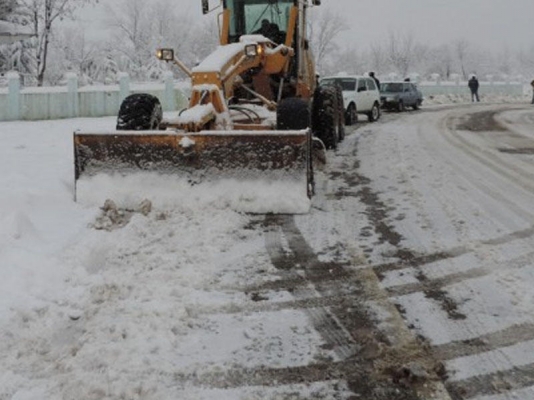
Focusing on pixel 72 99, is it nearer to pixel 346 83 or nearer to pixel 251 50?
pixel 346 83

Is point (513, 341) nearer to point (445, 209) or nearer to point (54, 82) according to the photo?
point (445, 209)

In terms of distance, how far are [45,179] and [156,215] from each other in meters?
2.31

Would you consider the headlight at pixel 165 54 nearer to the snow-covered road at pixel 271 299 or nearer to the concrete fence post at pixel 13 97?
the snow-covered road at pixel 271 299

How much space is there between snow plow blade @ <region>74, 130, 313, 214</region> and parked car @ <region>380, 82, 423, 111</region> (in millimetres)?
20098

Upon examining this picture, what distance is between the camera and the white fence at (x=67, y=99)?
62.2 feet

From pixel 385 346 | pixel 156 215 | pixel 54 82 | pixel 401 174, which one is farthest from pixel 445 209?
pixel 54 82

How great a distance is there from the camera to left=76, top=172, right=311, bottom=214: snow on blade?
663 cm

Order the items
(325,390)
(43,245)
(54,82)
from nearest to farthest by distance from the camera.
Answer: (325,390) < (43,245) < (54,82)

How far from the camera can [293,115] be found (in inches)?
311

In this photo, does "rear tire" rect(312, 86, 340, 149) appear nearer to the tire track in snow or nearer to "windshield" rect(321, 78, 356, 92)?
the tire track in snow

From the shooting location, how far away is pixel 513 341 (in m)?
3.62

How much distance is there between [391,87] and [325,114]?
16763mm

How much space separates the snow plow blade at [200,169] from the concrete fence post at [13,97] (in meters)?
13.5

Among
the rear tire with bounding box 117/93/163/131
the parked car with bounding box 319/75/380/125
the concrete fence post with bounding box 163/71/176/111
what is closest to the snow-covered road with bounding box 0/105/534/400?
the rear tire with bounding box 117/93/163/131
